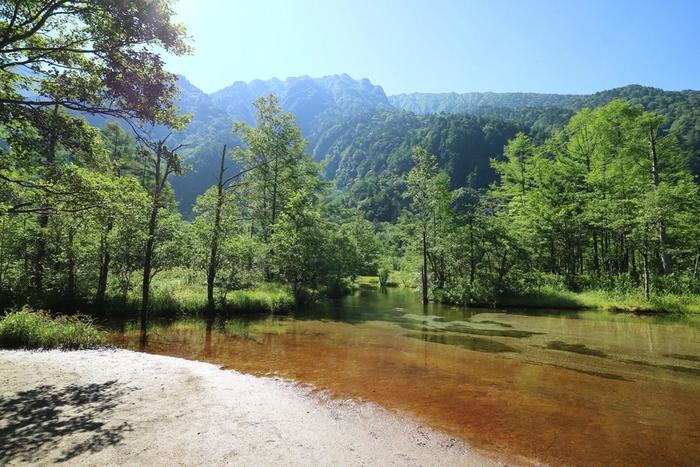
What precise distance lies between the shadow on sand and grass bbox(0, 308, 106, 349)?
4121 millimetres

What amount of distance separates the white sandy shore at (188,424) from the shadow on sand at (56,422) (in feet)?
0.05

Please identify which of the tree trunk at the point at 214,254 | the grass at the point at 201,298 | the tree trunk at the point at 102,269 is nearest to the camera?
the tree trunk at the point at 102,269

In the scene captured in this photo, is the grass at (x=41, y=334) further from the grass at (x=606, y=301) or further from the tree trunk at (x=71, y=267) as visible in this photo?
the grass at (x=606, y=301)

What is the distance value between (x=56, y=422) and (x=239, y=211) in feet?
89.5

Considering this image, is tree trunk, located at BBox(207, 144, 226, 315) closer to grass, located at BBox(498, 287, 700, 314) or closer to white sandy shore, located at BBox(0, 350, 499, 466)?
white sandy shore, located at BBox(0, 350, 499, 466)

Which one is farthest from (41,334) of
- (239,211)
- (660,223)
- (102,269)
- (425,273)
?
(660,223)

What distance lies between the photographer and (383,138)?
188250 millimetres

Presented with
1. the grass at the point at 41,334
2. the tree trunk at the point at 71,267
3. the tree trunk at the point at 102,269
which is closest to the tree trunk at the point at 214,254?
the tree trunk at the point at 102,269

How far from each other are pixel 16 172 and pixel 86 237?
32.8 feet

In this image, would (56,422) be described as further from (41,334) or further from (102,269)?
(102,269)

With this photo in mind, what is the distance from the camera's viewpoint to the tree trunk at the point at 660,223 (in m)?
25.8

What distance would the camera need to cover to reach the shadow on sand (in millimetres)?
5047

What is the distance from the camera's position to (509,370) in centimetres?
1075

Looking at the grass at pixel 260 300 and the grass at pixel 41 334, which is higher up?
the grass at pixel 41 334
